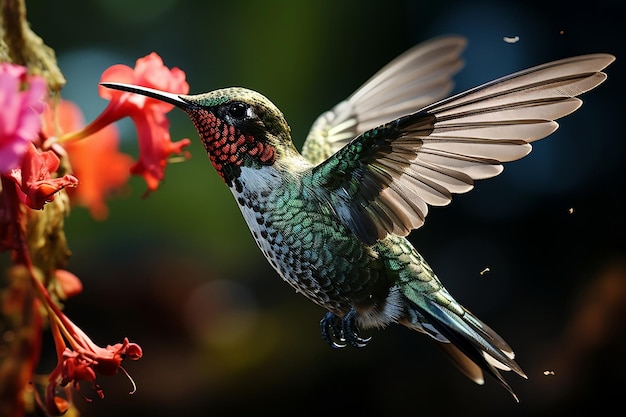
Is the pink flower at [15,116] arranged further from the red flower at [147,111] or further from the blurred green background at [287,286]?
the blurred green background at [287,286]

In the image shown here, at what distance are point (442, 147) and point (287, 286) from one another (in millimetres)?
1634

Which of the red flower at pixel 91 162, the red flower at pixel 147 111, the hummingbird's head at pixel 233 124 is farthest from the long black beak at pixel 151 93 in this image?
the red flower at pixel 91 162

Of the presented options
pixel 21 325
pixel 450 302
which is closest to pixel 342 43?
pixel 450 302

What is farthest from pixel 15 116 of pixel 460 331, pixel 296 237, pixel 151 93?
pixel 460 331

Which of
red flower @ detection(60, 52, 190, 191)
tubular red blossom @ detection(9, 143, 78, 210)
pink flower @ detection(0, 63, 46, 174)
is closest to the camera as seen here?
pink flower @ detection(0, 63, 46, 174)

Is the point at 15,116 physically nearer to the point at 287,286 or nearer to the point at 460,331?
the point at 460,331

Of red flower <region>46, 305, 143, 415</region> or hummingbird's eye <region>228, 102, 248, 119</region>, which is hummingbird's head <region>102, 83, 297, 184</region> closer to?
hummingbird's eye <region>228, 102, 248, 119</region>

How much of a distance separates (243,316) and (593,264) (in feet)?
3.25

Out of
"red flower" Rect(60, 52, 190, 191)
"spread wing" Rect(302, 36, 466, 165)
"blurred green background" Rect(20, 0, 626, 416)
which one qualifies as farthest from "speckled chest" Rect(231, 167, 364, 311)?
Answer: "blurred green background" Rect(20, 0, 626, 416)

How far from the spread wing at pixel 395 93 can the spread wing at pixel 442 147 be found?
27 centimetres

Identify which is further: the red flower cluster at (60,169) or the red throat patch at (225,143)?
the red throat patch at (225,143)

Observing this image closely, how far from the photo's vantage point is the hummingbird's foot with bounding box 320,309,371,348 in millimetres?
838

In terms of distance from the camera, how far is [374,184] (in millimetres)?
831

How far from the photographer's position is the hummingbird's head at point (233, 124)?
2.50ft
